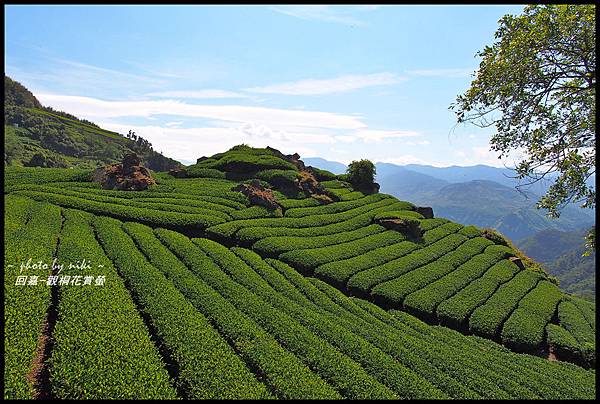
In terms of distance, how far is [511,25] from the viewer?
446 inches

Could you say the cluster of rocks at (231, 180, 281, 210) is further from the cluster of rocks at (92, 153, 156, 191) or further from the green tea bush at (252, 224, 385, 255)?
the cluster of rocks at (92, 153, 156, 191)

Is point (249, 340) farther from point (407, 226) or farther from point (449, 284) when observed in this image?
point (407, 226)

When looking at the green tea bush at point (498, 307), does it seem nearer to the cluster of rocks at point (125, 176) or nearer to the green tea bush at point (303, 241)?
the green tea bush at point (303, 241)

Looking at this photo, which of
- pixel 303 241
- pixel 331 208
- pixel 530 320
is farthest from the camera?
pixel 331 208

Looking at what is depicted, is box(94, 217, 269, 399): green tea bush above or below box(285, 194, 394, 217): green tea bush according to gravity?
below

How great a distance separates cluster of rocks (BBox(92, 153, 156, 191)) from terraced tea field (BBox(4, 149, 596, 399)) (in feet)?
5.45

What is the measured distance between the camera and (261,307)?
1758 cm

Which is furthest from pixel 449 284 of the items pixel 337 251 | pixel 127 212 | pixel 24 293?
pixel 127 212

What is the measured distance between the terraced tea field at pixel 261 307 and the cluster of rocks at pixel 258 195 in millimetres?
1023

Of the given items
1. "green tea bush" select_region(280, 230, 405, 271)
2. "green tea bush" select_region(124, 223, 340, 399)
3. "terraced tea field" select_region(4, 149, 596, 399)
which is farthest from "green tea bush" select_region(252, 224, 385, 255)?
"green tea bush" select_region(124, 223, 340, 399)

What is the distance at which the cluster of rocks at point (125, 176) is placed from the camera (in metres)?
36.1

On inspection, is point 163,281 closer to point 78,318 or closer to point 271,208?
point 78,318

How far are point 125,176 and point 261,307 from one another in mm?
26915

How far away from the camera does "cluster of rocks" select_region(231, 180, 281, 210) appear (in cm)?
3703
